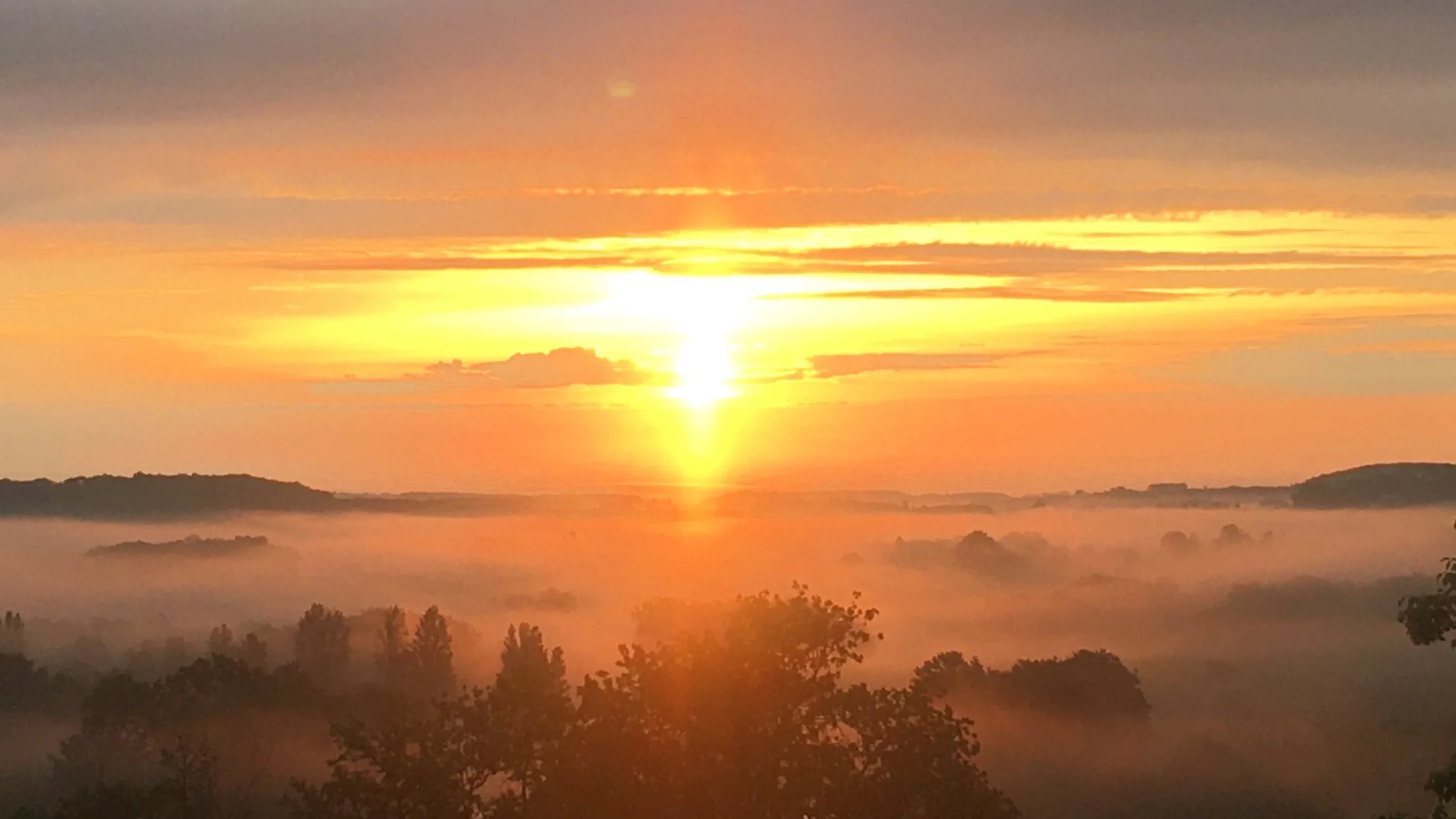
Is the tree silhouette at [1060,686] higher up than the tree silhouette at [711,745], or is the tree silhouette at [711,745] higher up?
the tree silhouette at [1060,686]

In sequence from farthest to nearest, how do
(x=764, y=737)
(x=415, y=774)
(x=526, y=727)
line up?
(x=526, y=727) → (x=415, y=774) → (x=764, y=737)

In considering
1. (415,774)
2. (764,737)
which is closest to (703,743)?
(764,737)

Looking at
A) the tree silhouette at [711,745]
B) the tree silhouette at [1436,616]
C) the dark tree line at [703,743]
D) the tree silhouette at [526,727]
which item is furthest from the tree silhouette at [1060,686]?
the tree silhouette at [1436,616]

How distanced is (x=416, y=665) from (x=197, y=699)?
100494 mm

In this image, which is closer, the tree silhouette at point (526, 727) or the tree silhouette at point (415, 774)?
the tree silhouette at point (415, 774)

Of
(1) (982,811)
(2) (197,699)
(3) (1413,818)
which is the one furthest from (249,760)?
(3) (1413,818)

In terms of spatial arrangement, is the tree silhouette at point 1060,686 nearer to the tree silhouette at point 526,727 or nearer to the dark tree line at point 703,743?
the tree silhouette at point 526,727

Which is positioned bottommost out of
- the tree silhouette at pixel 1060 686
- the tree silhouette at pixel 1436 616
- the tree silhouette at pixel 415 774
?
the tree silhouette at pixel 415 774

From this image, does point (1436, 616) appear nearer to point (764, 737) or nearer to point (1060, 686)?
point (764, 737)

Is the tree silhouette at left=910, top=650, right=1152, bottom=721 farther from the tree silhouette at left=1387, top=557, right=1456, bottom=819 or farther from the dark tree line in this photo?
the tree silhouette at left=1387, top=557, right=1456, bottom=819

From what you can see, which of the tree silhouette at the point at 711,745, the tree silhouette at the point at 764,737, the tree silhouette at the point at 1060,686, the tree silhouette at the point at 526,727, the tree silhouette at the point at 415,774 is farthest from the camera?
the tree silhouette at the point at 1060,686

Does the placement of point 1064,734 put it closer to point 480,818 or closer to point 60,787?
point 60,787

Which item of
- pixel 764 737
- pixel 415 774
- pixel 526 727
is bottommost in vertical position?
pixel 415 774

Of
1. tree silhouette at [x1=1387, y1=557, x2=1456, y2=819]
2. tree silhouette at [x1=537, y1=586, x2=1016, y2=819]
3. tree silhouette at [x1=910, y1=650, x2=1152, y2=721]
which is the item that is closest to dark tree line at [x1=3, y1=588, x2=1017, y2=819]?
tree silhouette at [x1=537, y1=586, x2=1016, y2=819]
